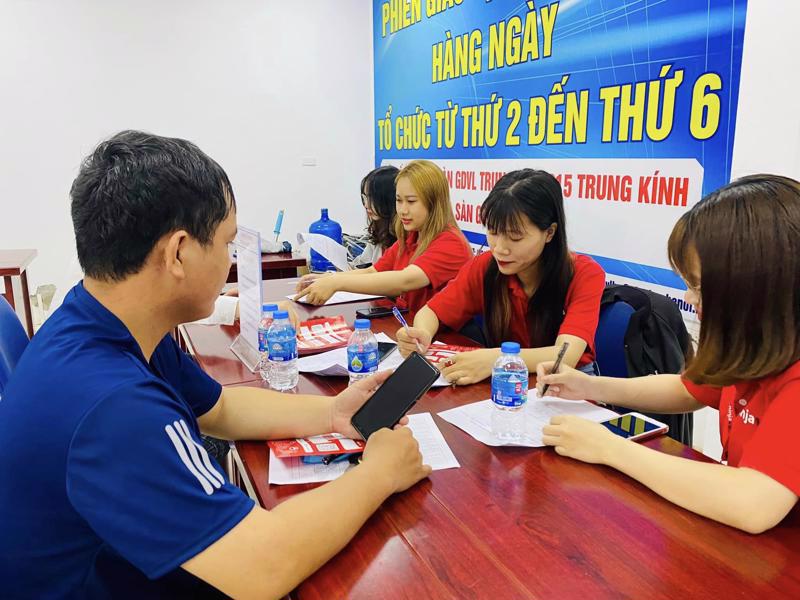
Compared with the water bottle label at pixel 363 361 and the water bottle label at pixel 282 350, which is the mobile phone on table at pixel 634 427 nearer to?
the water bottle label at pixel 363 361

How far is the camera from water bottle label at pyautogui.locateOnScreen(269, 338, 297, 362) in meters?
1.41

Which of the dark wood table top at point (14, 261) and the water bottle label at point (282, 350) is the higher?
the water bottle label at point (282, 350)

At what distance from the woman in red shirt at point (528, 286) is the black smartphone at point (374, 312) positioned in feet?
0.89

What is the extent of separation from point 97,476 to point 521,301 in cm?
136

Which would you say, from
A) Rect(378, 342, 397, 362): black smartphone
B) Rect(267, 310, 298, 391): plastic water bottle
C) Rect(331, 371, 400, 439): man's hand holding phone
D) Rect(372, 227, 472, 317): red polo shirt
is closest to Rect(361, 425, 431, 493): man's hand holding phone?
Rect(331, 371, 400, 439): man's hand holding phone

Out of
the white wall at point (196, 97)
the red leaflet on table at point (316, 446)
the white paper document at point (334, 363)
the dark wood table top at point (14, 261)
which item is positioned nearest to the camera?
the red leaflet on table at point (316, 446)

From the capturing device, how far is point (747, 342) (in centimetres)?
88

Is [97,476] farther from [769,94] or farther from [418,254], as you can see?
[769,94]

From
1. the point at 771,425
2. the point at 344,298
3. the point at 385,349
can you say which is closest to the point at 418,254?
the point at 344,298

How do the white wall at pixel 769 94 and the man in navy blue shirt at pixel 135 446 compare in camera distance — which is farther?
the white wall at pixel 769 94

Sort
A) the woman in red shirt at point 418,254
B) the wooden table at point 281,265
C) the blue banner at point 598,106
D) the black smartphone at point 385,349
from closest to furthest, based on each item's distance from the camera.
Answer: the black smartphone at point 385,349, the blue banner at point 598,106, the woman in red shirt at point 418,254, the wooden table at point 281,265

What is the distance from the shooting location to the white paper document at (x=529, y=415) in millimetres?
1105

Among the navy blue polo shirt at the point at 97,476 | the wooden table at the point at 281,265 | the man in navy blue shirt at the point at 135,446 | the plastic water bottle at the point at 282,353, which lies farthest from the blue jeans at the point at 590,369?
the wooden table at the point at 281,265

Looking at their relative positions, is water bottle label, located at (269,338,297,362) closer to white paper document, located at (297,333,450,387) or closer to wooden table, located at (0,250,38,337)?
white paper document, located at (297,333,450,387)
